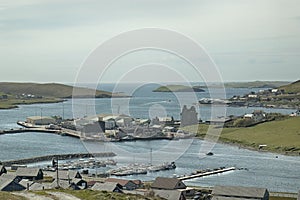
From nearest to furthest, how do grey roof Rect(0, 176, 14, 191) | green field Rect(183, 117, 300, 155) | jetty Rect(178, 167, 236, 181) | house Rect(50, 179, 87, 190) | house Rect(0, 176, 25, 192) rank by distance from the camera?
house Rect(0, 176, 25, 192)
grey roof Rect(0, 176, 14, 191)
house Rect(50, 179, 87, 190)
jetty Rect(178, 167, 236, 181)
green field Rect(183, 117, 300, 155)

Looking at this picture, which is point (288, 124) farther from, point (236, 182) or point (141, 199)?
point (141, 199)

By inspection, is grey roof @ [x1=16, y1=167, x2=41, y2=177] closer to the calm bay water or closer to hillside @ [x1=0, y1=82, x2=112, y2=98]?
the calm bay water

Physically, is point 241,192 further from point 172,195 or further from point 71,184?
point 71,184

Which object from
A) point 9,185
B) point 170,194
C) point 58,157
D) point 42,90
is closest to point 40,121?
point 58,157

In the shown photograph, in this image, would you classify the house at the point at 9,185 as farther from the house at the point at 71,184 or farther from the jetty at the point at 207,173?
the jetty at the point at 207,173

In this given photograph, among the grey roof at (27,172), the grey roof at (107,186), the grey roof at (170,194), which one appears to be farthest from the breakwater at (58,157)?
the grey roof at (170,194)

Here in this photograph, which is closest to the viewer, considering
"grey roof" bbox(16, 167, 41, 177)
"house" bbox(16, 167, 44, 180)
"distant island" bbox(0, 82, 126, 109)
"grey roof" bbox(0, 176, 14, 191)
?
"grey roof" bbox(0, 176, 14, 191)

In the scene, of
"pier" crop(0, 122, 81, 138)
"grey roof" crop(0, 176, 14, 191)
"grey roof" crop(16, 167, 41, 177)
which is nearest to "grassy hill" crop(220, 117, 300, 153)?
"pier" crop(0, 122, 81, 138)

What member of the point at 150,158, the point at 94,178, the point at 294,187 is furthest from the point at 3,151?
the point at 294,187
